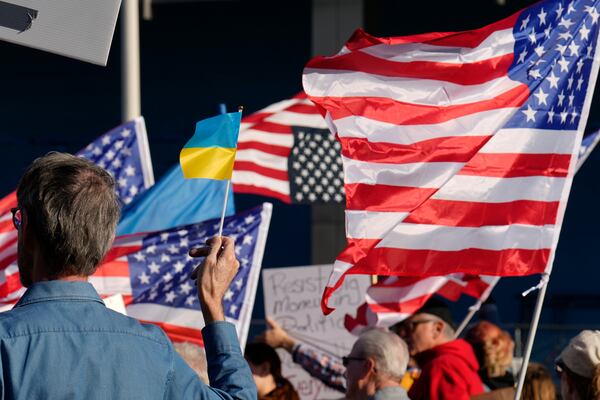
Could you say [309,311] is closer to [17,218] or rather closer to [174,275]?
[174,275]

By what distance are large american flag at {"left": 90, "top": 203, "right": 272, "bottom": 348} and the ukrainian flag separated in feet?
6.59

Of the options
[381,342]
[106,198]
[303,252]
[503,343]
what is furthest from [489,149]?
[303,252]

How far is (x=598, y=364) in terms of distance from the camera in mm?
4219

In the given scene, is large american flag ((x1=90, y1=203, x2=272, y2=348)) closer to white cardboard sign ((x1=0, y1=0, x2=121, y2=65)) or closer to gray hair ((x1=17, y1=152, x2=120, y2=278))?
white cardboard sign ((x1=0, y1=0, x2=121, y2=65))

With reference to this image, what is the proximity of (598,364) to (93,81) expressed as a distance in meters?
14.5

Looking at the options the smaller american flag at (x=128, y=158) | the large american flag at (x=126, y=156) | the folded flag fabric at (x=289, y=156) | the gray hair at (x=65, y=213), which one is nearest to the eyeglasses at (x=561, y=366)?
the gray hair at (x=65, y=213)

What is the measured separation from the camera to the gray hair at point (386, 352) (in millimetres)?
4887

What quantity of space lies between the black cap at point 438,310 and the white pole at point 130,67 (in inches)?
141

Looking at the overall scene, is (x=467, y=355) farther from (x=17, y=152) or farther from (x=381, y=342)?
(x=17, y=152)

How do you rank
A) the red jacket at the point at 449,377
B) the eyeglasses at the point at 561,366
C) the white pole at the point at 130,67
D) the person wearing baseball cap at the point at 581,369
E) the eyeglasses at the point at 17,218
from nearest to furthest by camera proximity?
1. the eyeglasses at the point at 17,218
2. the person wearing baseball cap at the point at 581,369
3. the eyeglasses at the point at 561,366
4. the red jacket at the point at 449,377
5. the white pole at the point at 130,67

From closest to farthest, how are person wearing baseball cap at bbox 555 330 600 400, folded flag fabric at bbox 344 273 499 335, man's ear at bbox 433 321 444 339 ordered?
1. person wearing baseball cap at bbox 555 330 600 400
2. man's ear at bbox 433 321 444 339
3. folded flag fabric at bbox 344 273 499 335

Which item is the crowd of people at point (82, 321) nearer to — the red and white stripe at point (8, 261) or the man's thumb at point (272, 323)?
the red and white stripe at point (8, 261)

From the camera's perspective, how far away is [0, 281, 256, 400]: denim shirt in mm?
2162

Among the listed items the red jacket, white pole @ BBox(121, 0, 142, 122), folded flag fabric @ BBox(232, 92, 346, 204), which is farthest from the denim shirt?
white pole @ BBox(121, 0, 142, 122)
